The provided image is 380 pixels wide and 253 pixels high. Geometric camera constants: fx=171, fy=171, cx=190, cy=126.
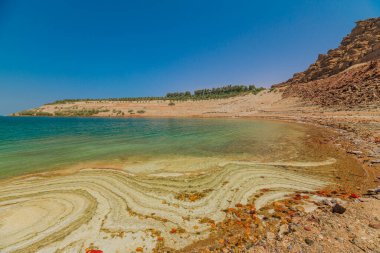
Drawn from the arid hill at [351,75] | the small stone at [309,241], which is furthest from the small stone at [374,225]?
the arid hill at [351,75]

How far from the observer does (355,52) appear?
139 ft

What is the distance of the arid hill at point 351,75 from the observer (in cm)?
2567

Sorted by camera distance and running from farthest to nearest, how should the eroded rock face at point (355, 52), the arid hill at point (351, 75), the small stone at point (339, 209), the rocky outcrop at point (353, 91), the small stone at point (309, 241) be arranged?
the eroded rock face at point (355, 52) < the arid hill at point (351, 75) < the rocky outcrop at point (353, 91) < the small stone at point (339, 209) < the small stone at point (309, 241)

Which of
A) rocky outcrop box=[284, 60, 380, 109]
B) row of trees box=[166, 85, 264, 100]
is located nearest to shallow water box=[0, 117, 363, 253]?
rocky outcrop box=[284, 60, 380, 109]

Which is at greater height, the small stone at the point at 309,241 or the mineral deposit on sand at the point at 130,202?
the small stone at the point at 309,241

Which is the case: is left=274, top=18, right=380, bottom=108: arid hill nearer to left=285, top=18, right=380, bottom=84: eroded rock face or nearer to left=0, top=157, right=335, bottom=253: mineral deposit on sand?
left=285, top=18, right=380, bottom=84: eroded rock face

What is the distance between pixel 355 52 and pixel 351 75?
52.0ft

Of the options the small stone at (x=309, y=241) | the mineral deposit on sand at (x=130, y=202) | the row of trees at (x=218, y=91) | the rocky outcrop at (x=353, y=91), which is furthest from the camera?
the row of trees at (x=218, y=91)

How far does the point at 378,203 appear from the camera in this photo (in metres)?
4.01

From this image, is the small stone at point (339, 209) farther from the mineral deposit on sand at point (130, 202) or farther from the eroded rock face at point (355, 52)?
the eroded rock face at point (355, 52)

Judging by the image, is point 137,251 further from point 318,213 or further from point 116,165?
point 116,165

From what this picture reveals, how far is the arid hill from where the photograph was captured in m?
25.7

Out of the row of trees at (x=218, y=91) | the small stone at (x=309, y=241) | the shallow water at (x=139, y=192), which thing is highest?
the row of trees at (x=218, y=91)

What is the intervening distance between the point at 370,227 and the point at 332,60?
59841 mm
